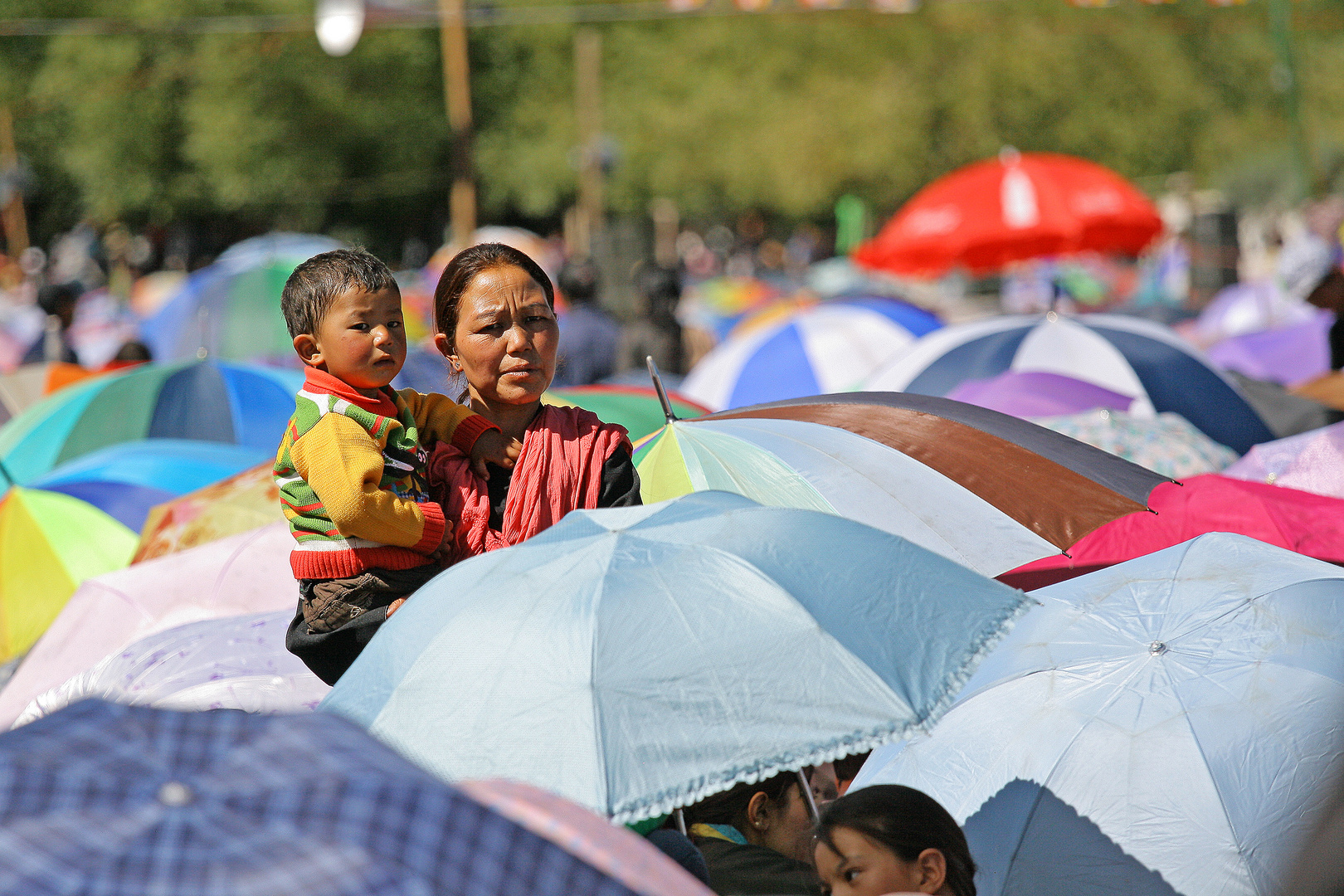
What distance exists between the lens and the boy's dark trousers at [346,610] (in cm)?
265

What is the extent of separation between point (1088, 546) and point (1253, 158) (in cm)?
2979

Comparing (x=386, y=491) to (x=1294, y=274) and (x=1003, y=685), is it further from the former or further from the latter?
(x=1294, y=274)

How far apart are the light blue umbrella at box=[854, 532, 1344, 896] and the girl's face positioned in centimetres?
45

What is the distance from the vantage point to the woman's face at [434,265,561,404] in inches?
108

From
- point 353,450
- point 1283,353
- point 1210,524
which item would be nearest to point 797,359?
point 1283,353

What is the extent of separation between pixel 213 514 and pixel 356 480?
238 cm

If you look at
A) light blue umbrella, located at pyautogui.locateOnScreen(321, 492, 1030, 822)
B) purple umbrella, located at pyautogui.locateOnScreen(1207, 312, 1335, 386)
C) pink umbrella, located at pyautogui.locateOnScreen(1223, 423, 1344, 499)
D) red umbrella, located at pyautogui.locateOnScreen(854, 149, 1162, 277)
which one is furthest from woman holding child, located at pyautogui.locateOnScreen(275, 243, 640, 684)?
red umbrella, located at pyautogui.locateOnScreen(854, 149, 1162, 277)

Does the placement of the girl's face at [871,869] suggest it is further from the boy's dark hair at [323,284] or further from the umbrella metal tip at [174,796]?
the umbrella metal tip at [174,796]

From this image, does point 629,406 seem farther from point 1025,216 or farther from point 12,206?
point 12,206

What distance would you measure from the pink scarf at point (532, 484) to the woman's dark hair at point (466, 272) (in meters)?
0.25

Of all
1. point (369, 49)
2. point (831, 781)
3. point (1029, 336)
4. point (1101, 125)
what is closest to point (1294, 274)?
point (1029, 336)

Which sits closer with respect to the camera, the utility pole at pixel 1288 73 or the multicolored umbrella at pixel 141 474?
the multicolored umbrella at pixel 141 474

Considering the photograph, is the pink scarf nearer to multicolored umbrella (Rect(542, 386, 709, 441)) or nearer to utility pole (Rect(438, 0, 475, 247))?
multicolored umbrella (Rect(542, 386, 709, 441))

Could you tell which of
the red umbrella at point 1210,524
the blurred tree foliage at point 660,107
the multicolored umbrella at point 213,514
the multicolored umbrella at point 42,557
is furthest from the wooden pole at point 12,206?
the red umbrella at point 1210,524
